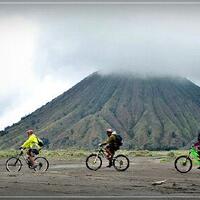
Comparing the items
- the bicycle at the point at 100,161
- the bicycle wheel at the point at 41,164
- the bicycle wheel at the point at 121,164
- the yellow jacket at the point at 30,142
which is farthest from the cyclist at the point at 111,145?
the yellow jacket at the point at 30,142

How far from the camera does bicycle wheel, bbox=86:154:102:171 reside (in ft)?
83.6

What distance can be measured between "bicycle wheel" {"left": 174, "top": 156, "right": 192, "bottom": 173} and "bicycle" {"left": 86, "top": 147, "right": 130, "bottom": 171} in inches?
99.7

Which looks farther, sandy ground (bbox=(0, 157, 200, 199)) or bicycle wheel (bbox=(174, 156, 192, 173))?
bicycle wheel (bbox=(174, 156, 192, 173))

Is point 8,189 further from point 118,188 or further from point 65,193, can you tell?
point 118,188

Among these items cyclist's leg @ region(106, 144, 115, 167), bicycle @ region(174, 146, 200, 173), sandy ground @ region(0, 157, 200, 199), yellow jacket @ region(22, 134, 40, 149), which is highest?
yellow jacket @ region(22, 134, 40, 149)

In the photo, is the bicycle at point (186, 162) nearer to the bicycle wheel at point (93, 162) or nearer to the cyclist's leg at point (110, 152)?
the cyclist's leg at point (110, 152)

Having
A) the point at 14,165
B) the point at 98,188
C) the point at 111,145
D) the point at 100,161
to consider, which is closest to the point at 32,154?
the point at 14,165

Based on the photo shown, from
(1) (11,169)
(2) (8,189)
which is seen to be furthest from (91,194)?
(1) (11,169)

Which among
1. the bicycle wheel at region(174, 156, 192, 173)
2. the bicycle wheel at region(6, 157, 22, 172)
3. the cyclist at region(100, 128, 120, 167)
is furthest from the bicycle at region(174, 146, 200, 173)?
the bicycle wheel at region(6, 157, 22, 172)

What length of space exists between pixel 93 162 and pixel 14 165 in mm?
3995

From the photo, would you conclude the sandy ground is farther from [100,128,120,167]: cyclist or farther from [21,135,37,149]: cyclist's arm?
[100,128,120,167]: cyclist

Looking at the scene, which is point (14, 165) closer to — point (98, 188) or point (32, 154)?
point (32, 154)

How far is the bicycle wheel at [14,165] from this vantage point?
24.9 metres

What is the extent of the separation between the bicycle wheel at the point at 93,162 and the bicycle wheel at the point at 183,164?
3.94 meters
